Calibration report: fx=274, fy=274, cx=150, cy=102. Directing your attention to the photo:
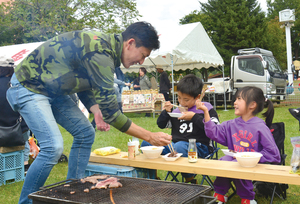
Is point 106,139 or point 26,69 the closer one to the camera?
point 26,69

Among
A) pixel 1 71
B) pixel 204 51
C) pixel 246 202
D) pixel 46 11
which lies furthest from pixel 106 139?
pixel 46 11

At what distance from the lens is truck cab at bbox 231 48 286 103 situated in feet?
36.8

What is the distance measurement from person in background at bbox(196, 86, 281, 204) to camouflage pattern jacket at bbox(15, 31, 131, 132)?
3.41 ft

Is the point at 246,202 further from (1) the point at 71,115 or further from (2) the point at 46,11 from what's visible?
(2) the point at 46,11

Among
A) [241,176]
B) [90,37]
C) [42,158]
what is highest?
[90,37]

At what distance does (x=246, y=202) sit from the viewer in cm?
238

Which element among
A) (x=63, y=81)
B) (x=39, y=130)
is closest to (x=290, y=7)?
(x=63, y=81)

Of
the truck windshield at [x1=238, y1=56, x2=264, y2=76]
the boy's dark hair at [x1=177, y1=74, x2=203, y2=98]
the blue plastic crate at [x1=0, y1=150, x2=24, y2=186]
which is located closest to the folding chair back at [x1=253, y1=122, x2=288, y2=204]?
the boy's dark hair at [x1=177, y1=74, x2=203, y2=98]

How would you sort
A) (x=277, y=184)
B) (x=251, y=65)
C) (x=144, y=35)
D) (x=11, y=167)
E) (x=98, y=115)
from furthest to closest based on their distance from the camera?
1. (x=251, y=65)
2. (x=11, y=167)
3. (x=277, y=184)
4. (x=98, y=115)
5. (x=144, y=35)

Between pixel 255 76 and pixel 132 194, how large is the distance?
1065 centimetres

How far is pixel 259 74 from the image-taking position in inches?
447

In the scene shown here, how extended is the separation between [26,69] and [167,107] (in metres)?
1.55

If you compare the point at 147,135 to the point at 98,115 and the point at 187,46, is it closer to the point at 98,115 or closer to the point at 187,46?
the point at 98,115

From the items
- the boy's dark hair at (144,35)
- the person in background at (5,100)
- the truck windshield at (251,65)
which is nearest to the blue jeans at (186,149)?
the boy's dark hair at (144,35)
